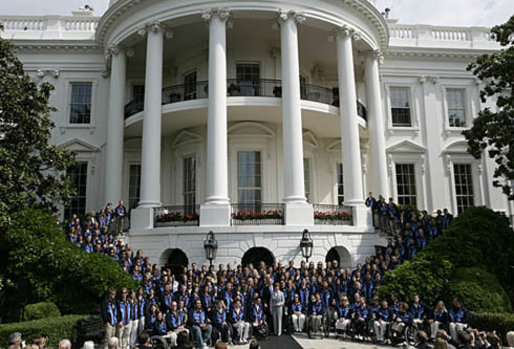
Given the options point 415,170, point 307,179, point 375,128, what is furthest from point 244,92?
point 415,170

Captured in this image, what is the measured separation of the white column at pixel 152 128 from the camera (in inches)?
666

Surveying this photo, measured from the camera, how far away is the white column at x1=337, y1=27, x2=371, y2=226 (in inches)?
680

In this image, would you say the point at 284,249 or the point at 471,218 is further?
the point at 284,249

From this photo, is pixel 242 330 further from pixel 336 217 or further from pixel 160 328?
pixel 336 217

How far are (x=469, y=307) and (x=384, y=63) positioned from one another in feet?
51.6

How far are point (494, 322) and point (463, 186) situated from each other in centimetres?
1472

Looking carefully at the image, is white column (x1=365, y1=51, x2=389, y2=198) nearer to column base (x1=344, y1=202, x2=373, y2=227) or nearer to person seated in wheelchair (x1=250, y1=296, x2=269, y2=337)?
column base (x1=344, y1=202, x2=373, y2=227)

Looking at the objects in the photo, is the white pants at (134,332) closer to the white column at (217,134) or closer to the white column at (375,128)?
the white column at (217,134)

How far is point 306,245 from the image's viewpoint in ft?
48.5

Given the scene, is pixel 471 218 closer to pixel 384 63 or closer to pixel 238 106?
pixel 238 106

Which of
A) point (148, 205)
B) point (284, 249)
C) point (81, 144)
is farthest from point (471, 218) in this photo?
point (81, 144)

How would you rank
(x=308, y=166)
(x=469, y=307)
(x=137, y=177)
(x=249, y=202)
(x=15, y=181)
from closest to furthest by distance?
1. (x=469, y=307)
2. (x=15, y=181)
3. (x=249, y=202)
4. (x=308, y=166)
5. (x=137, y=177)

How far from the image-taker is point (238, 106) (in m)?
17.8

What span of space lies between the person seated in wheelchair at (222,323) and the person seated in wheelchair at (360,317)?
10.5ft
